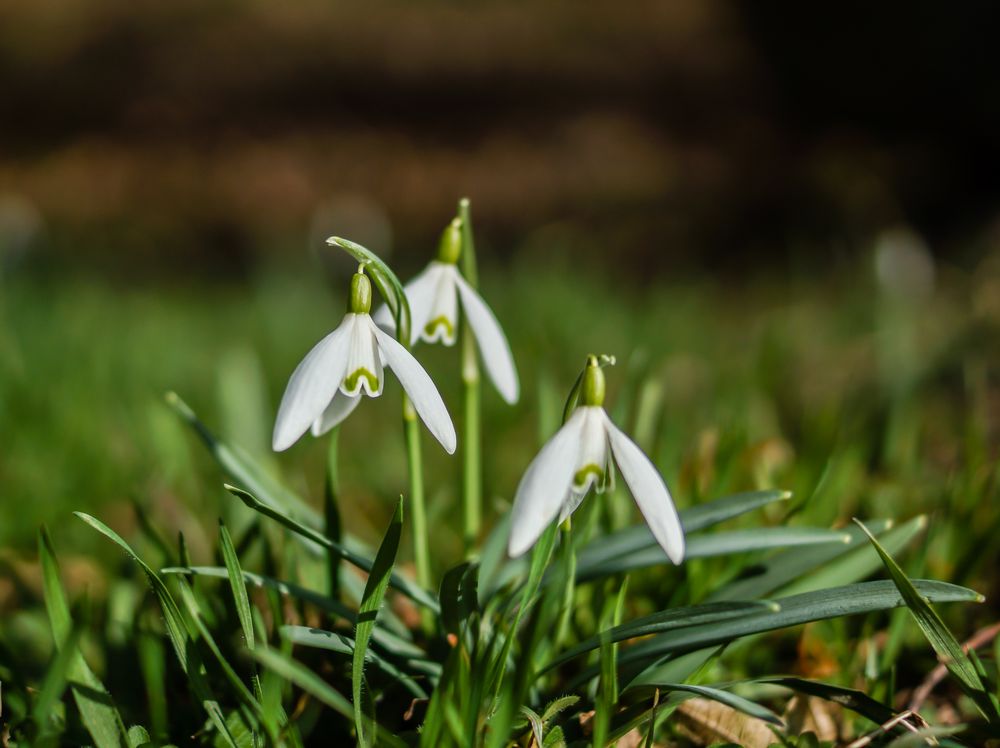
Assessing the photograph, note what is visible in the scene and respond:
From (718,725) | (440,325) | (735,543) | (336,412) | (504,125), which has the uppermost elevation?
(504,125)

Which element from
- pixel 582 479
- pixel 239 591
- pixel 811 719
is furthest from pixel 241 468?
pixel 811 719

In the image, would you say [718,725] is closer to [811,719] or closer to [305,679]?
[811,719]

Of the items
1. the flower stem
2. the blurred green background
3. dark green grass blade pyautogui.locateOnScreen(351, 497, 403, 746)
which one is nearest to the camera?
dark green grass blade pyautogui.locateOnScreen(351, 497, 403, 746)

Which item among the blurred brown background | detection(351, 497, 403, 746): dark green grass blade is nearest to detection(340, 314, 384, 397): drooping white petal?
detection(351, 497, 403, 746): dark green grass blade

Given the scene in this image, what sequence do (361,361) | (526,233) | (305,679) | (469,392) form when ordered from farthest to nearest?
(526,233), (469,392), (361,361), (305,679)

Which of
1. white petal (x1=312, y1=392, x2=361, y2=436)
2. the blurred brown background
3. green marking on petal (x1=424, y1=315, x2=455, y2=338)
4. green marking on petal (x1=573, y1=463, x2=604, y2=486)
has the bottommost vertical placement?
green marking on petal (x1=573, y1=463, x2=604, y2=486)

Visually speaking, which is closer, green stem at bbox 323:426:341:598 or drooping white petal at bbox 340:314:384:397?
drooping white petal at bbox 340:314:384:397

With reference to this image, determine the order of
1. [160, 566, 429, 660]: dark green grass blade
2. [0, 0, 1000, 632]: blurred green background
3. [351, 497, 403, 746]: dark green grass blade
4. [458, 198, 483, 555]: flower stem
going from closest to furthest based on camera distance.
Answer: [351, 497, 403, 746]: dark green grass blade, [160, 566, 429, 660]: dark green grass blade, [458, 198, 483, 555]: flower stem, [0, 0, 1000, 632]: blurred green background

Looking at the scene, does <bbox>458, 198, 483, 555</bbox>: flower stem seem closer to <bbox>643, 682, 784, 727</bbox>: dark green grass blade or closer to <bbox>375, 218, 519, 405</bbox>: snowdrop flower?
<bbox>375, 218, 519, 405</bbox>: snowdrop flower
